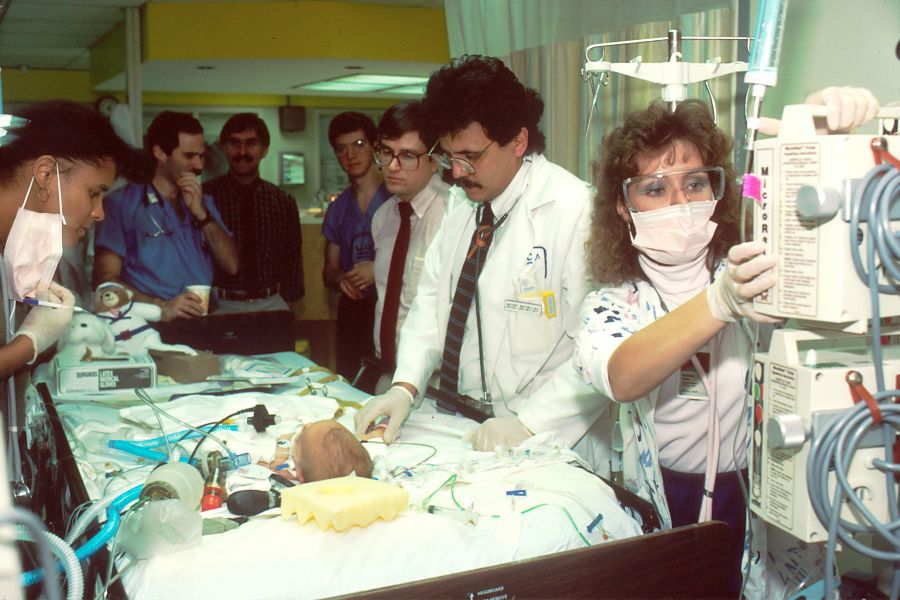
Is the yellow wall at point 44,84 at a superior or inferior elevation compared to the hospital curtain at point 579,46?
superior

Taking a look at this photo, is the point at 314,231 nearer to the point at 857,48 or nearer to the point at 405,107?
the point at 405,107

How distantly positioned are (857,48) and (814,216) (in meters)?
1.42

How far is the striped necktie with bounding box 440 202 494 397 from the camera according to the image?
249 centimetres

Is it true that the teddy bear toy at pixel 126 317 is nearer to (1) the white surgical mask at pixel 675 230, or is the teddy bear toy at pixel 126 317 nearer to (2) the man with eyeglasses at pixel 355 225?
(2) the man with eyeglasses at pixel 355 225

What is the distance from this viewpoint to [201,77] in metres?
8.73

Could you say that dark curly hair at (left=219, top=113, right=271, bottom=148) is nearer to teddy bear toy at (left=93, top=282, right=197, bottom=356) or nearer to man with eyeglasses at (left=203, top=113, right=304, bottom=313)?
man with eyeglasses at (left=203, top=113, right=304, bottom=313)

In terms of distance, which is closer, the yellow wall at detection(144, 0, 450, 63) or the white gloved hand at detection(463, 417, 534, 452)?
the white gloved hand at detection(463, 417, 534, 452)

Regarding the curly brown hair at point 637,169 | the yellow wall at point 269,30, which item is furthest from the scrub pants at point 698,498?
the yellow wall at point 269,30

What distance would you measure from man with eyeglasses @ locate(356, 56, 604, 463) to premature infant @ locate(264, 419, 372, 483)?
341mm

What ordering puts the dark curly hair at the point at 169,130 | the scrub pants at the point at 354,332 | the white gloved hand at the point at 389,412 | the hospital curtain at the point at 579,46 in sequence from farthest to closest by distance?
the scrub pants at the point at 354,332 → the dark curly hair at the point at 169,130 → the hospital curtain at the point at 579,46 → the white gloved hand at the point at 389,412

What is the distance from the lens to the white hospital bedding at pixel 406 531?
4.76 ft

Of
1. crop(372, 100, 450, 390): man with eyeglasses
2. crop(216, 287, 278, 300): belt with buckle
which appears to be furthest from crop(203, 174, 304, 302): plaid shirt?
crop(372, 100, 450, 390): man with eyeglasses

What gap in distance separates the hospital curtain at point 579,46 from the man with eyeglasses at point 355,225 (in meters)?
0.75

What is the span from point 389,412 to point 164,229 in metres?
2.01
